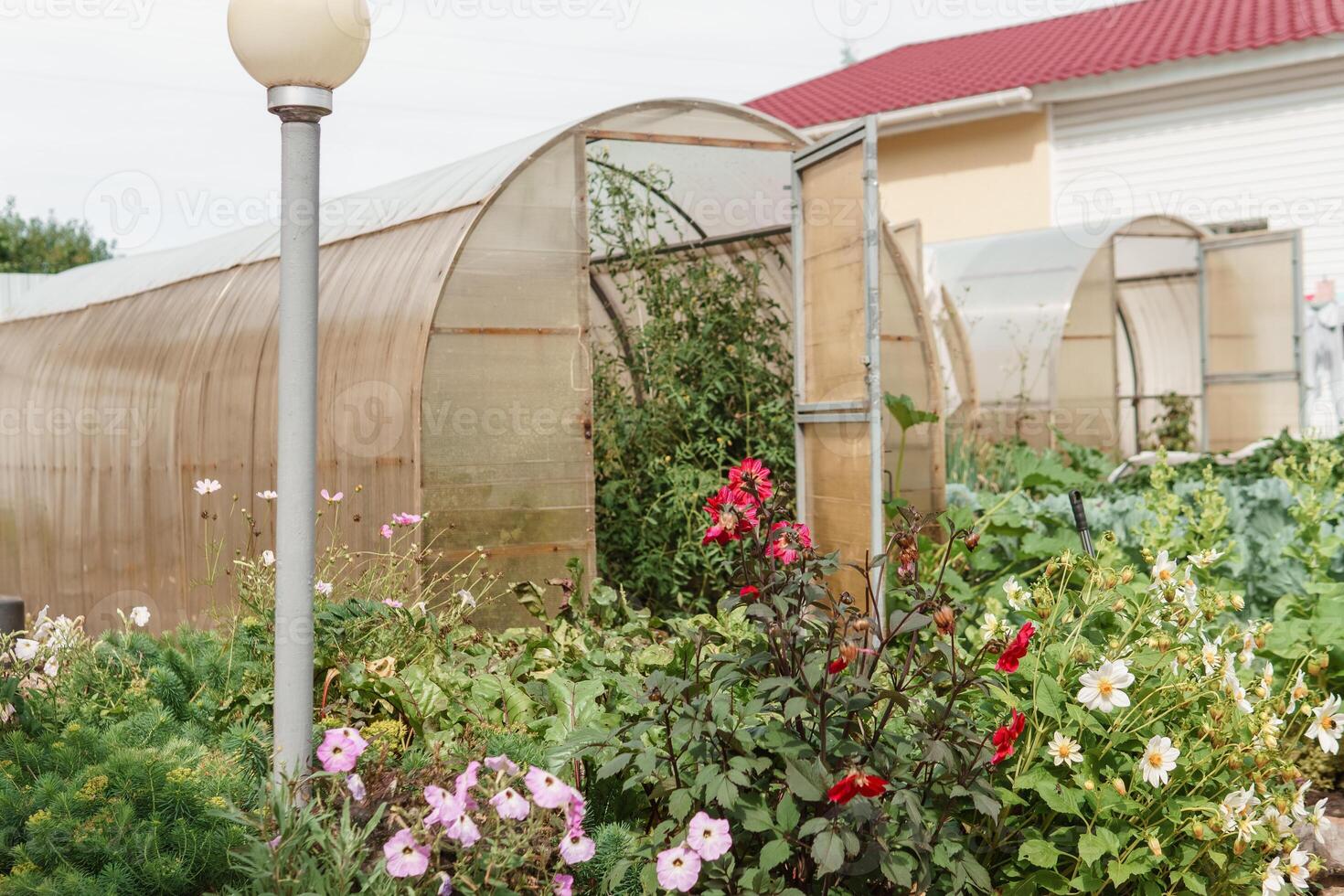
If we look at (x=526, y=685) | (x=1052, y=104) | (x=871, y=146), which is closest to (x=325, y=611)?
(x=526, y=685)

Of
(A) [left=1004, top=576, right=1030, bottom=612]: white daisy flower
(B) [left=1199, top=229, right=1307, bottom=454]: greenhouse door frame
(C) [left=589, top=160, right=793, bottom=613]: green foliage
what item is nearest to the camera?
(A) [left=1004, top=576, right=1030, bottom=612]: white daisy flower

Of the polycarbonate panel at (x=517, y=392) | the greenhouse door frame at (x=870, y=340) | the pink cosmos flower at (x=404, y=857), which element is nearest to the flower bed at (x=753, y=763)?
the pink cosmos flower at (x=404, y=857)

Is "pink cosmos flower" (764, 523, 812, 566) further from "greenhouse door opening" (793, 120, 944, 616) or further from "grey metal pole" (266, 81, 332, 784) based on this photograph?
"greenhouse door opening" (793, 120, 944, 616)

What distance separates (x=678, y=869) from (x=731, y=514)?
0.78 metres

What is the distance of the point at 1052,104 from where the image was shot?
615 inches

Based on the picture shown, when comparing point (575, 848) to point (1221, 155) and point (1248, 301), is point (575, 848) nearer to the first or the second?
point (1248, 301)

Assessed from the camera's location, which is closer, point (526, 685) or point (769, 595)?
point (769, 595)

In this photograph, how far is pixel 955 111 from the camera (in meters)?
15.7

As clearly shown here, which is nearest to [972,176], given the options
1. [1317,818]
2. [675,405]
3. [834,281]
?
[675,405]

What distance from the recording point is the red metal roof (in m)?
14.6

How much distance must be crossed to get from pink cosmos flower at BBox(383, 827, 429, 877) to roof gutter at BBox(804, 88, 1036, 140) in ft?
43.8

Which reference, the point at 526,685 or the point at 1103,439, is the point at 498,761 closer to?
the point at 526,685

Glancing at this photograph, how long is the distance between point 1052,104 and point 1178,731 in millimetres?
13552

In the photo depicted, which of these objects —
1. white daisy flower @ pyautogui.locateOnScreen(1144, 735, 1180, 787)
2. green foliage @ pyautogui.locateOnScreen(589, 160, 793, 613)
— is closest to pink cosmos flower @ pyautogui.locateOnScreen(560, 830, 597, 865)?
white daisy flower @ pyautogui.locateOnScreen(1144, 735, 1180, 787)
